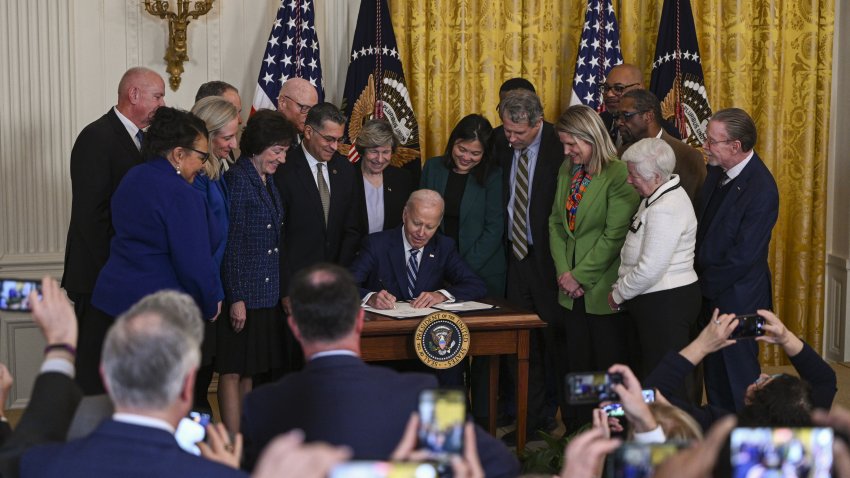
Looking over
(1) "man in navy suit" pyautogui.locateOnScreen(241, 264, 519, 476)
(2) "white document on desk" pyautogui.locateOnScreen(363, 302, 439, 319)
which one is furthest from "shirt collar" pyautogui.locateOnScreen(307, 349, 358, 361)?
(2) "white document on desk" pyautogui.locateOnScreen(363, 302, 439, 319)

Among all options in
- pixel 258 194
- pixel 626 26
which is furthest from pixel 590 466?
pixel 626 26

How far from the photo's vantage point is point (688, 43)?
21.7 ft

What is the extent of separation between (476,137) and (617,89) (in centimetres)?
105

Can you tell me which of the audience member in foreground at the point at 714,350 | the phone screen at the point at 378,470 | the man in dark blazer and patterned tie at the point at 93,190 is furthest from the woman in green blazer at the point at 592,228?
the phone screen at the point at 378,470

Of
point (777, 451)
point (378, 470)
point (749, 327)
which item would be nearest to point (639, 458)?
point (777, 451)

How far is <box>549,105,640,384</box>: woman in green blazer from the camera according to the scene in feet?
16.9

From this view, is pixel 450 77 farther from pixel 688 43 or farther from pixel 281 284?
pixel 281 284

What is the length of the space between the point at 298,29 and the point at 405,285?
1924 mm

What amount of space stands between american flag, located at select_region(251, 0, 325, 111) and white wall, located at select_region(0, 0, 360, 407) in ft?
1.10

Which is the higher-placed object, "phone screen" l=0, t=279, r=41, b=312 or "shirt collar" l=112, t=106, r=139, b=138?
"shirt collar" l=112, t=106, r=139, b=138

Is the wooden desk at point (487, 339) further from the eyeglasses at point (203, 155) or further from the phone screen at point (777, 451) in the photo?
the phone screen at point (777, 451)

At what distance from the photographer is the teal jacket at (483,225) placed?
5.51 m

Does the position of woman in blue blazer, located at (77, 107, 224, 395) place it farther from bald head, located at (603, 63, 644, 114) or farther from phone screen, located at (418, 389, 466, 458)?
bald head, located at (603, 63, 644, 114)

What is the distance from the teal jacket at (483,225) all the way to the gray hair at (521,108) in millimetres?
319
